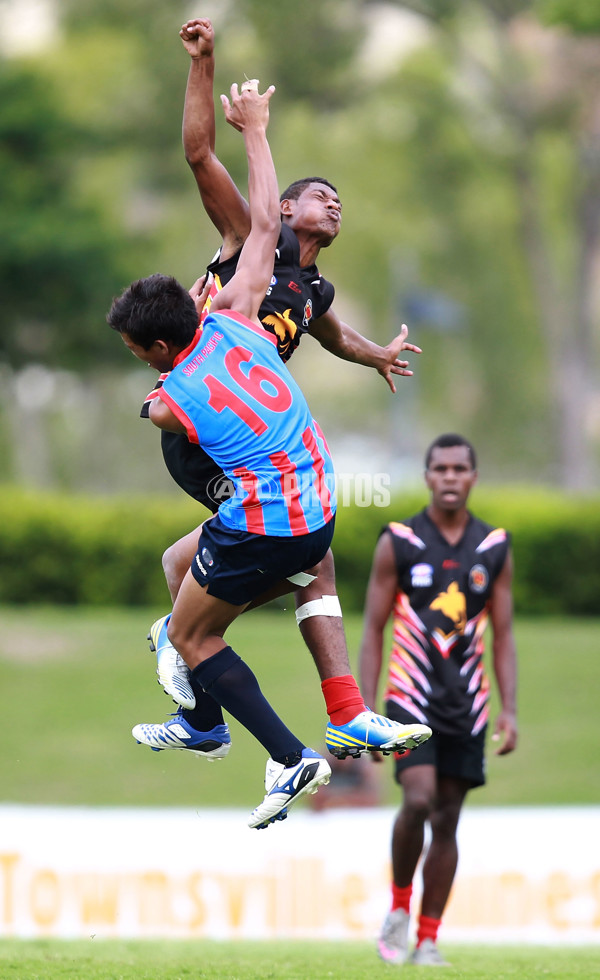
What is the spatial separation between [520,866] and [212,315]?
5.27 m

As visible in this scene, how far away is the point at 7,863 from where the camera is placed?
28.3ft

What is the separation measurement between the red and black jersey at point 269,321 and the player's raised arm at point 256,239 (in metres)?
0.23

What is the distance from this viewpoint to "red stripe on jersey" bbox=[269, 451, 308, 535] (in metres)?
5.03

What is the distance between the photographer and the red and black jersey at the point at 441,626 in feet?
23.3

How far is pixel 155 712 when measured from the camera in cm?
1636

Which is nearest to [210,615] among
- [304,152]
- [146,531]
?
[146,531]

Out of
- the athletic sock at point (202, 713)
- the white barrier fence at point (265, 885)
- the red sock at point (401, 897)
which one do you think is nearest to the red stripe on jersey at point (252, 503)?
the athletic sock at point (202, 713)

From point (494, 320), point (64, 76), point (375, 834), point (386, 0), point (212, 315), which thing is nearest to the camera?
point (212, 315)

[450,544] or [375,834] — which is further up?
[450,544]

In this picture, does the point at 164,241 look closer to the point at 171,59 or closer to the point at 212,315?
the point at 171,59

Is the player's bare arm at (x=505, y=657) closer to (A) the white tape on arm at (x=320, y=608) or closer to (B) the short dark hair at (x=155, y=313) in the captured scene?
(A) the white tape on arm at (x=320, y=608)

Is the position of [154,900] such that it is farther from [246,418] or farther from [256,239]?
[256,239]

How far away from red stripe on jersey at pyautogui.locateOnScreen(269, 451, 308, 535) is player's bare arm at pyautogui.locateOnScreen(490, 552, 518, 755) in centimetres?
258

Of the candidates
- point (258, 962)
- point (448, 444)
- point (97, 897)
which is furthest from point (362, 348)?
point (97, 897)
